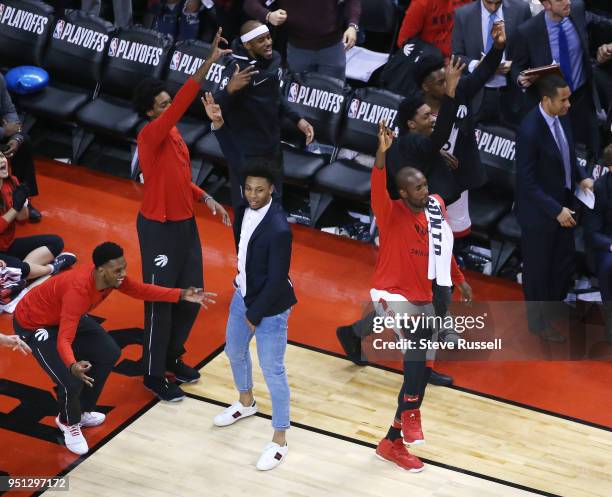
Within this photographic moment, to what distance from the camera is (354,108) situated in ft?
30.0

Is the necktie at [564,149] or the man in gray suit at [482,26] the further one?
the man in gray suit at [482,26]

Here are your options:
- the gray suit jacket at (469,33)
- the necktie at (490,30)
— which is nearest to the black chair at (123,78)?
the gray suit jacket at (469,33)

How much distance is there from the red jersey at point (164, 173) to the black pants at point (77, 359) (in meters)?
0.75

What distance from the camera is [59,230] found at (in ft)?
28.9

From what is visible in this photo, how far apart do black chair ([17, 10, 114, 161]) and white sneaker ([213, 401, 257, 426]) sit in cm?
427

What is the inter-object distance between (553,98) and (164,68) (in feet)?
13.2

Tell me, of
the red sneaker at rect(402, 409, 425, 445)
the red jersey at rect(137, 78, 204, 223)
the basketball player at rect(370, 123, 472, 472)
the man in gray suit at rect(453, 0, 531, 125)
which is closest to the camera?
the basketball player at rect(370, 123, 472, 472)

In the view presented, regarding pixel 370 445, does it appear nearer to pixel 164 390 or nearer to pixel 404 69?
pixel 164 390

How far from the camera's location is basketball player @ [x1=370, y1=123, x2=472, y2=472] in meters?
5.80

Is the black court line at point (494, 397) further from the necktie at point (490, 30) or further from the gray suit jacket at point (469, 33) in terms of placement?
the necktie at point (490, 30)

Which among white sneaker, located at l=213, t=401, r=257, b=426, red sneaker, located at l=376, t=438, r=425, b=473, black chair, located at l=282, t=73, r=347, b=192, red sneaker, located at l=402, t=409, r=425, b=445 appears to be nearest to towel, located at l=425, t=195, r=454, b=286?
red sneaker, located at l=402, t=409, r=425, b=445

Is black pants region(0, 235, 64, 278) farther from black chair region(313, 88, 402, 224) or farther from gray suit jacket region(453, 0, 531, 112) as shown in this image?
gray suit jacket region(453, 0, 531, 112)

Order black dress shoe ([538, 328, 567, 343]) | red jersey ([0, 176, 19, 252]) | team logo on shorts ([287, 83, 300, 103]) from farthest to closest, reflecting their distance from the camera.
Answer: team logo on shorts ([287, 83, 300, 103]), red jersey ([0, 176, 19, 252]), black dress shoe ([538, 328, 567, 343])

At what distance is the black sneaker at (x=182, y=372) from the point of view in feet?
22.6
